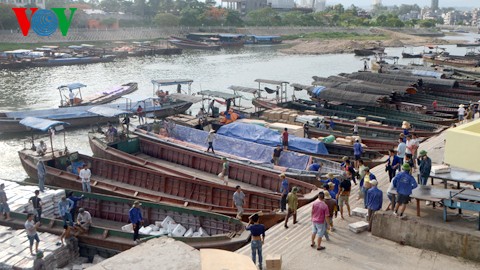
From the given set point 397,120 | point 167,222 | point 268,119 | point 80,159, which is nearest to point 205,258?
point 167,222

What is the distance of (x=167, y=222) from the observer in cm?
1448

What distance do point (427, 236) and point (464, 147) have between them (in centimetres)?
252

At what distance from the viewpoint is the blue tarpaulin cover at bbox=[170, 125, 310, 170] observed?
746 inches

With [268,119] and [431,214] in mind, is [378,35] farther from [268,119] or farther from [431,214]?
[431,214]

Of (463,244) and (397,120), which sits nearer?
(463,244)

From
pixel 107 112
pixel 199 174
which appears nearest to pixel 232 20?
Result: pixel 107 112

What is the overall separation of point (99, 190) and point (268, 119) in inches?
437

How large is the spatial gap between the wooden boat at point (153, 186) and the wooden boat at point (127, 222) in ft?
2.82

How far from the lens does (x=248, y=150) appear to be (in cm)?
2036

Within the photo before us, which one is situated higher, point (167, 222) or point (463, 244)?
point (463, 244)

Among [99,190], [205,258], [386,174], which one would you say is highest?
[205,258]

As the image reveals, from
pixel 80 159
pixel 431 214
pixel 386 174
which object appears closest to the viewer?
pixel 431 214

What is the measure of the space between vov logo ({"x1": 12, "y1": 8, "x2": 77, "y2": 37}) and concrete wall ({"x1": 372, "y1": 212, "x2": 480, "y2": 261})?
64.2 m

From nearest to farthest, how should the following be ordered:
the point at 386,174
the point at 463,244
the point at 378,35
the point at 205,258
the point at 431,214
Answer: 1. the point at 205,258
2. the point at 463,244
3. the point at 431,214
4. the point at 386,174
5. the point at 378,35
